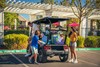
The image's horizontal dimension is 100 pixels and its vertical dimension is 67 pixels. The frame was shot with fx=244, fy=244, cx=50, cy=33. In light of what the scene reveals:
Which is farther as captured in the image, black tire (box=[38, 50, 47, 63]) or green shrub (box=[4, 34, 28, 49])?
green shrub (box=[4, 34, 28, 49])

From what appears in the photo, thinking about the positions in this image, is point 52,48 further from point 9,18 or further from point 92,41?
point 9,18

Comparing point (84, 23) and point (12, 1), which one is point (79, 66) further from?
point (84, 23)

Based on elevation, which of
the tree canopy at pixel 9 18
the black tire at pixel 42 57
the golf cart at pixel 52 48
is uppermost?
the tree canopy at pixel 9 18

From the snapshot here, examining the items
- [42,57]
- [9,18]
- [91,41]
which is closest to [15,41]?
[42,57]

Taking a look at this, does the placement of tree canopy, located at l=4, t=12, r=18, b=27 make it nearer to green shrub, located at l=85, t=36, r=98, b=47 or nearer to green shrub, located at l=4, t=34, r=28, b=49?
green shrub, located at l=85, t=36, r=98, b=47

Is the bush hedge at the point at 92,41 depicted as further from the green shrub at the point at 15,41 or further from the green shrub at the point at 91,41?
the green shrub at the point at 15,41

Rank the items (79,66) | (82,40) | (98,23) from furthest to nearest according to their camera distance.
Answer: (98,23) < (82,40) < (79,66)

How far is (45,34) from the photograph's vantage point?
42.3 ft

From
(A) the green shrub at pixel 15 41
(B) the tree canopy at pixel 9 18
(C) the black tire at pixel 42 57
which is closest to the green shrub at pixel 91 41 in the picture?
(A) the green shrub at pixel 15 41

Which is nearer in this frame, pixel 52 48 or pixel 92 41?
pixel 52 48

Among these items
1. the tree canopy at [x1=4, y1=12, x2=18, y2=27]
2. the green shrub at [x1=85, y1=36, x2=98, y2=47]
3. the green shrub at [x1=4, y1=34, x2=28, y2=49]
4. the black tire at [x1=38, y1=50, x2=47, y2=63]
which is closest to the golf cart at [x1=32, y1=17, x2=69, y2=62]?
the black tire at [x1=38, y1=50, x2=47, y2=63]

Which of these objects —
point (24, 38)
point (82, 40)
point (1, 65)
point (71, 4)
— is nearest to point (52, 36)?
point (1, 65)

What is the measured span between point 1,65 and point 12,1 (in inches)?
477

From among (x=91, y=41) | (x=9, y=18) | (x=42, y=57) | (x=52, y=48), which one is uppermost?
(x=9, y=18)
